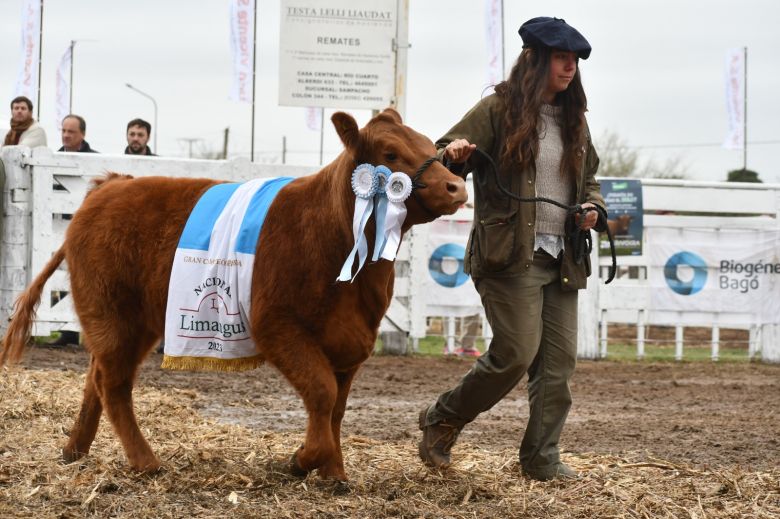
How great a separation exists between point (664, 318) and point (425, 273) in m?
2.73

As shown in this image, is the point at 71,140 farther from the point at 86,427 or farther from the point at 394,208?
the point at 394,208

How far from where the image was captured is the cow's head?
4.39 m

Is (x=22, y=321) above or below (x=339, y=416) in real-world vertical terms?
above

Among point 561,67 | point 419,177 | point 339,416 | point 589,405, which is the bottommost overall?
point 589,405

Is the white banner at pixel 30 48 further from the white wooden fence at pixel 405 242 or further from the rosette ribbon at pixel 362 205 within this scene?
the rosette ribbon at pixel 362 205

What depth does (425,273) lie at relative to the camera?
11.5 metres

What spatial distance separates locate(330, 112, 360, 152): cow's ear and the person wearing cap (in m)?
0.42

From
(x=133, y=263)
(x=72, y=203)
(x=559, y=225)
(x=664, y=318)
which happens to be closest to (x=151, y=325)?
(x=133, y=263)

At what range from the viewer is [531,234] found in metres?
4.91

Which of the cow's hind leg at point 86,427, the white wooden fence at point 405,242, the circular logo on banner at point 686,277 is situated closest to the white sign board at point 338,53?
the white wooden fence at point 405,242

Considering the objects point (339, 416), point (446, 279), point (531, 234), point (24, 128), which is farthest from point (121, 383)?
point (24, 128)

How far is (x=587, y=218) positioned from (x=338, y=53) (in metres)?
7.99

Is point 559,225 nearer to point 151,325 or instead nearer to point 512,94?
point 512,94

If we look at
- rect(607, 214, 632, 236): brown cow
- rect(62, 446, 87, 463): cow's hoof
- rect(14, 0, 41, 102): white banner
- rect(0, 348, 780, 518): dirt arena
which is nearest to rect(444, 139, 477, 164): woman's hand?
rect(0, 348, 780, 518): dirt arena
